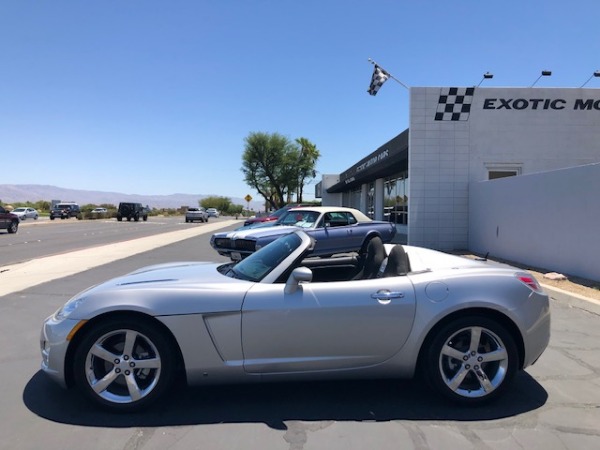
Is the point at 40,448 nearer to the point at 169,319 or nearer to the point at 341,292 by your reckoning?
the point at 169,319

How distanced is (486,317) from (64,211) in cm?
5987

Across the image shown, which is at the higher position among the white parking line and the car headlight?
the car headlight

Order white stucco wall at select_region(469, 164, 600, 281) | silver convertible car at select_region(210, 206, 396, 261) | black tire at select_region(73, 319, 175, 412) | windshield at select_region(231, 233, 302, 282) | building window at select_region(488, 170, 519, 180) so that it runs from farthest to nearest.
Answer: building window at select_region(488, 170, 519, 180), silver convertible car at select_region(210, 206, 396, 261), white stucco wall at select_region(469, 164, 600, 281), windshield at select_region(231, 233, 302, 282), black tire at select_region(73, 319, 175, 412)

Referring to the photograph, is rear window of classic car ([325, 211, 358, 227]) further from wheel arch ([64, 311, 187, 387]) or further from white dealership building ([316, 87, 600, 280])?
wheel arch ([64, 311, 187, 387])

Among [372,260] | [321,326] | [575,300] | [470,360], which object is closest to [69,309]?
[321,326]

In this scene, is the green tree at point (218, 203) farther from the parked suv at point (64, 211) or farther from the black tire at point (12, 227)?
the black tire at point (12, 227)

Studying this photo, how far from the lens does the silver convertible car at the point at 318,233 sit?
10898mm

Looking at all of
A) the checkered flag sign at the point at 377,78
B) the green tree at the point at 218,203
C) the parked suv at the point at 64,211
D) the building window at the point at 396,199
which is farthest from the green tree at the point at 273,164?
the green tree at the point at 218,203

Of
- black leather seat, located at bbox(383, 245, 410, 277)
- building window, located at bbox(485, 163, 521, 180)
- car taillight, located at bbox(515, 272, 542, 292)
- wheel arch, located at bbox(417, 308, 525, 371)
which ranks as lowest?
wheel arch, located at bbox(417, 308, 525, 371)

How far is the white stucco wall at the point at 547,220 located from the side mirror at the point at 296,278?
7.71m

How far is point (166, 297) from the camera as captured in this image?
3.59m

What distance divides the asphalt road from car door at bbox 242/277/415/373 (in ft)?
1.25

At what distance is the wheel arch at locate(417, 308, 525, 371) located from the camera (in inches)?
147

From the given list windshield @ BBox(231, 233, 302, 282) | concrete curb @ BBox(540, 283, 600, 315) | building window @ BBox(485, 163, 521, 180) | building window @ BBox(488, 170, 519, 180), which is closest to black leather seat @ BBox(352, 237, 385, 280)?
windshield @ BBox(231, 233, 302, 282)
